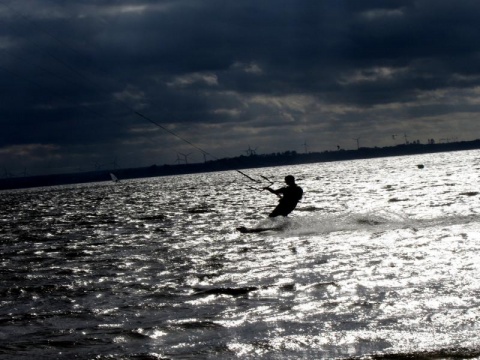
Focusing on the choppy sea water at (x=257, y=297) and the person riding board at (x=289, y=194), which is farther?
the person riding board at (x=289, y=194)

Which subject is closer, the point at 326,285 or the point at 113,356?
the point at 113,356

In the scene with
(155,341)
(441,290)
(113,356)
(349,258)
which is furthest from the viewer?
(349,258)

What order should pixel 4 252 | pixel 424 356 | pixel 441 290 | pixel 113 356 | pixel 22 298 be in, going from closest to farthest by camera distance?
pixel 424 356 < pixel 113 356 < pixel 441 290 < pixel 22 298 < pixel 4 252

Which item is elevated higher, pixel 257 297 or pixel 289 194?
pixel 289 194

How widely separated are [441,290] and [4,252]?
63.8ft

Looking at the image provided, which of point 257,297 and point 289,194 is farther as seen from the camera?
point 289,194

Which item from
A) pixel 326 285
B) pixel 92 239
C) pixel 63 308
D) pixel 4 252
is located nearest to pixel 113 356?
pixel 63 308

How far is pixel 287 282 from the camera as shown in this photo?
1483 cm

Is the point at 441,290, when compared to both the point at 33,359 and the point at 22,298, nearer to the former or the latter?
the point at 33,359

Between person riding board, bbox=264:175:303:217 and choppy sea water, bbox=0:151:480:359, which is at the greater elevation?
person riding board, bbox=264:175:303:217

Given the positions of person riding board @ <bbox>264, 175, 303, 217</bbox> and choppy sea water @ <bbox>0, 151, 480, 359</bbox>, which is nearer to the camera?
choppy sea water @ <bbox>0, 151, 480, 359</bbox>

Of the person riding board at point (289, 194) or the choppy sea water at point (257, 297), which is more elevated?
the person riding board at point (289, 194)

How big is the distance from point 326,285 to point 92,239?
1831 cm

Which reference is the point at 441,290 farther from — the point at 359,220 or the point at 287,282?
the point at 359,220
